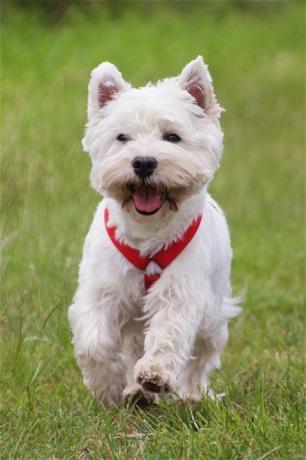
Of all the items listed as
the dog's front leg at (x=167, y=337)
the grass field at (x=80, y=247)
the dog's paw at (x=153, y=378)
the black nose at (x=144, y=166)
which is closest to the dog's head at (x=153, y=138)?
the black nose at (x=144, y=166)

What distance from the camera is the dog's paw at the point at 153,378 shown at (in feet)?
17.0

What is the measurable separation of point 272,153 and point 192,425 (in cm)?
1046

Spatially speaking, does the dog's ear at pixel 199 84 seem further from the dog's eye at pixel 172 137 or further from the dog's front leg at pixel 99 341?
the dog's front leg at pixel 99 341

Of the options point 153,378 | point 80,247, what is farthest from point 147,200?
point 80,247

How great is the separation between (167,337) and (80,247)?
2.51 m

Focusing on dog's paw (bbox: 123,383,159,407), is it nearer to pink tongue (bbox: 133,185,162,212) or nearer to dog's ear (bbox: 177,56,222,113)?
pink tongue (bbox: 133,185,162,212)

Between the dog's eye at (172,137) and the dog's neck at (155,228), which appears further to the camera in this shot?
the dog's neck at (155,228)

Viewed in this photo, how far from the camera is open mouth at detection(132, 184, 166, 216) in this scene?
17.5 ft

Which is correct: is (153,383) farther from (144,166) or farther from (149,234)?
(144,166)

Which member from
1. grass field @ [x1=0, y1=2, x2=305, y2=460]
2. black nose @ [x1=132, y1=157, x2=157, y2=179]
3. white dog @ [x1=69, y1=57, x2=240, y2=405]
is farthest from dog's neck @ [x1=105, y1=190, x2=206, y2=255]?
grass field @ [x1=0, y1=2, x2=305, y2=460]

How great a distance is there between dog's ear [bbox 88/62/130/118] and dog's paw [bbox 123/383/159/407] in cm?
140

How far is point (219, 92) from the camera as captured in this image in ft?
59.8

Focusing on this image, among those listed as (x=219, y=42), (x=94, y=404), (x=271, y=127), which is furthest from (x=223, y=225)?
(x=219, y=42)

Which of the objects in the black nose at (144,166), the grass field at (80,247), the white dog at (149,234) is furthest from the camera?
the white dog at (149,234)
